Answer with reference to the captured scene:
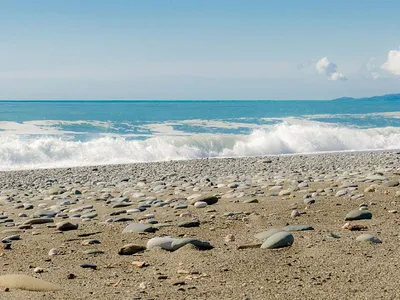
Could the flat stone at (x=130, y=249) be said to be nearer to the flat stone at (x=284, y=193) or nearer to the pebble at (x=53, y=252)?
the pebble at (x=53, y=252)

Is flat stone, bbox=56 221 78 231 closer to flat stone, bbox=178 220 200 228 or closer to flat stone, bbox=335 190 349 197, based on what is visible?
flat stone, bbox=178 220 200 228

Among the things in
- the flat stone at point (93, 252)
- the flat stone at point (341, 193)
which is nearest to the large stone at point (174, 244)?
the flat stone at point (93, 252)

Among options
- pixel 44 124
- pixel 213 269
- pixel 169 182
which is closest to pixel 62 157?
pixel 169 182

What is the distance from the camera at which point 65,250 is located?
14.0ft

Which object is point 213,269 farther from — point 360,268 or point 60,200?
point 60,200

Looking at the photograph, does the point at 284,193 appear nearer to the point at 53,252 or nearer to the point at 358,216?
the point at 358,216

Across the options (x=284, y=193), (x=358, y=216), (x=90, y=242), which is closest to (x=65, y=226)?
(x=90, y=242)

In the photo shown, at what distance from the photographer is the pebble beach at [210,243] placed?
3123mm

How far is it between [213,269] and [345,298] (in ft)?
3.02

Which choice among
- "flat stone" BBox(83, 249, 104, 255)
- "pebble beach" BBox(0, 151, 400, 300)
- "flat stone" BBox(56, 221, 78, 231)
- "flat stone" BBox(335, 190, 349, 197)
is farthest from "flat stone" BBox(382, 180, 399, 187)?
"flat stone" BBox(83, 249, 104, 255)

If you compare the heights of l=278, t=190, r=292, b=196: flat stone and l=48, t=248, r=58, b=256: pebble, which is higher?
l=48, t=248, r=58, b=256: pebble

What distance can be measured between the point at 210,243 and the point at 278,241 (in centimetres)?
59

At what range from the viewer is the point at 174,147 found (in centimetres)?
1886

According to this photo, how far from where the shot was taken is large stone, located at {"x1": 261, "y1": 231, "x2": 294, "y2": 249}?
3930 millimetres
